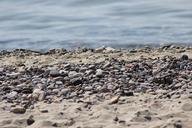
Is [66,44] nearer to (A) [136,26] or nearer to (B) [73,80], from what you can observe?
(A) [136,26]

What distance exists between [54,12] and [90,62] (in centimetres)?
698

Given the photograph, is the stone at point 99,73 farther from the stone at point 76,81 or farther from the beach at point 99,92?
the stone at point 76,81

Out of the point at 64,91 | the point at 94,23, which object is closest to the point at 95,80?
the point at 64,91

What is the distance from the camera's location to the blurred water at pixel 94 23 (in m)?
12.4

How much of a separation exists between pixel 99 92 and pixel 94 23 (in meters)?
6.98

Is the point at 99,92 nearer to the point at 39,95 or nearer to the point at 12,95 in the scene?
the point at 39,95

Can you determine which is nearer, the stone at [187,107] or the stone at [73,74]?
the stone at [187,107]

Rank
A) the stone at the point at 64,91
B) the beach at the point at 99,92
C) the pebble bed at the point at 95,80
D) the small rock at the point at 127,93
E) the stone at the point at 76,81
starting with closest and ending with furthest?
1. the beach at the point at 99,92
2. the small rock at the point at 127,93
3. the pebble bed at the point at 95,80
4. the stone at the point at 64,91
5. the stone at the point at 76,81

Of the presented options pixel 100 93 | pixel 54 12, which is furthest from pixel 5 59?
pixel 54 12

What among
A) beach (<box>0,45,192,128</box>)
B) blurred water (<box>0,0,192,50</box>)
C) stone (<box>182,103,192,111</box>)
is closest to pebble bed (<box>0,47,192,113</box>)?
beach (<box>0,45,192,128</box>)

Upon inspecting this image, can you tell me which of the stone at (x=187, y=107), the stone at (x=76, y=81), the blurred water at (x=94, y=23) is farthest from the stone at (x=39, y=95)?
the blurred water at (x=94, y=23)

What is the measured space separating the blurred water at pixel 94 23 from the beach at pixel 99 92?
2782 millimetres

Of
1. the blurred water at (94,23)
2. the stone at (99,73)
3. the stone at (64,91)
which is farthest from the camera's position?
the blurred water at (94,23)

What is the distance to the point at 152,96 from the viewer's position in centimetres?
679
